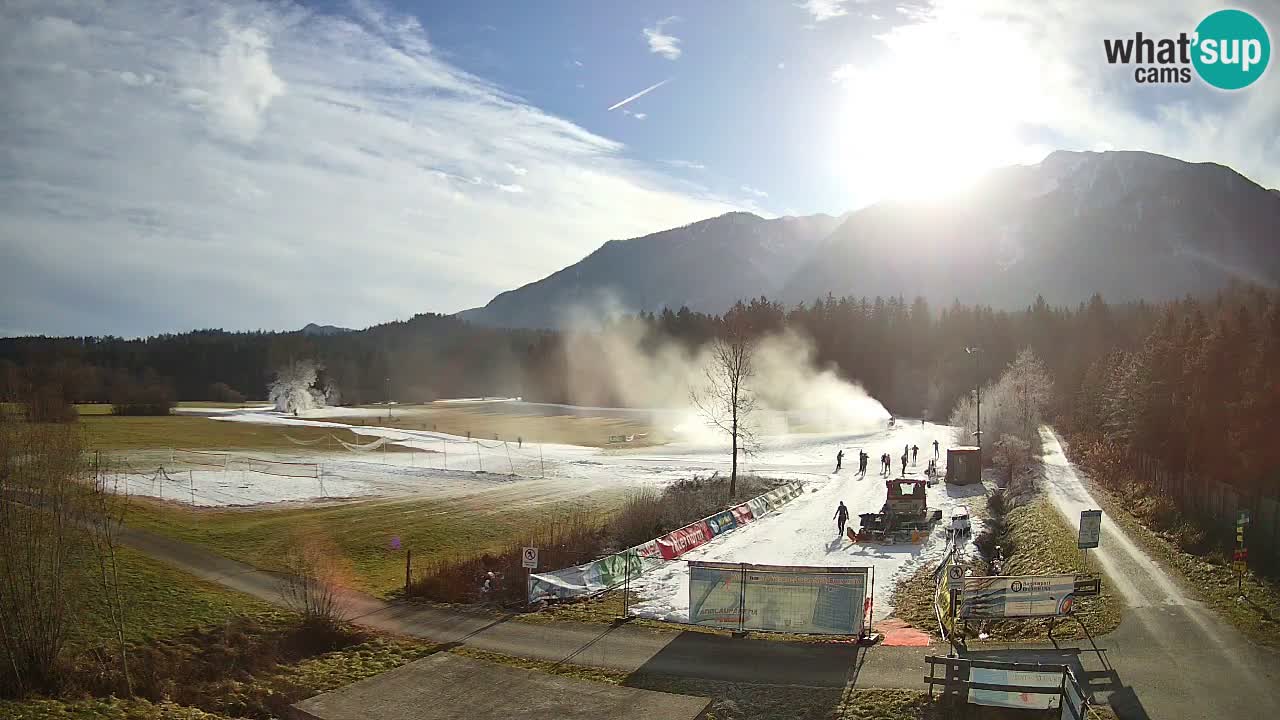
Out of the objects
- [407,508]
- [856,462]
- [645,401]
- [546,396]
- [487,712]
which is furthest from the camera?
[546,396]

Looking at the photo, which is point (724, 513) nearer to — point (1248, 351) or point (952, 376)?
point (1248, 351)

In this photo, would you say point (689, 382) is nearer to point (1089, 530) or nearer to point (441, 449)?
point (441, 449)

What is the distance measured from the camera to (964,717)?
1464cm

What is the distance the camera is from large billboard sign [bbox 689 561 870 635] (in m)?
19.7

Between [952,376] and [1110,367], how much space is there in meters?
58.9

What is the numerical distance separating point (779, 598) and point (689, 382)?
117084 mm

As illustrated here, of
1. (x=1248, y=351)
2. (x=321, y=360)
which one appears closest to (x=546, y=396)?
(x=321, y=360)

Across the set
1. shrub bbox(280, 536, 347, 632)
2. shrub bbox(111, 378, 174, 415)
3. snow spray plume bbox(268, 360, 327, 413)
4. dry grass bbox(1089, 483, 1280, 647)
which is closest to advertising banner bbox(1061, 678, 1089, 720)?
dry grass bbox(1089, 483, 1280, 647)

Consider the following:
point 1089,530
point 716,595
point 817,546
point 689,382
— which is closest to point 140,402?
point 689,382

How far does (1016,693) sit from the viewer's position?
14.4 metres

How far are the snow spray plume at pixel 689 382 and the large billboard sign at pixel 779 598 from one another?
226 feet

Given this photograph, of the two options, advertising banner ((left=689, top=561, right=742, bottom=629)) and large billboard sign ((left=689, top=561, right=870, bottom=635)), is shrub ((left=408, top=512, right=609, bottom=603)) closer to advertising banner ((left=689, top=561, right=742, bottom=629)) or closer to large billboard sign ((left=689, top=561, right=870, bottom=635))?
advertising banner ((left=689, top=561, right=742, bottom=629))

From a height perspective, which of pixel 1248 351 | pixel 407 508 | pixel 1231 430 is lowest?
pixel 407 508

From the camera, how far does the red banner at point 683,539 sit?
102 feet
